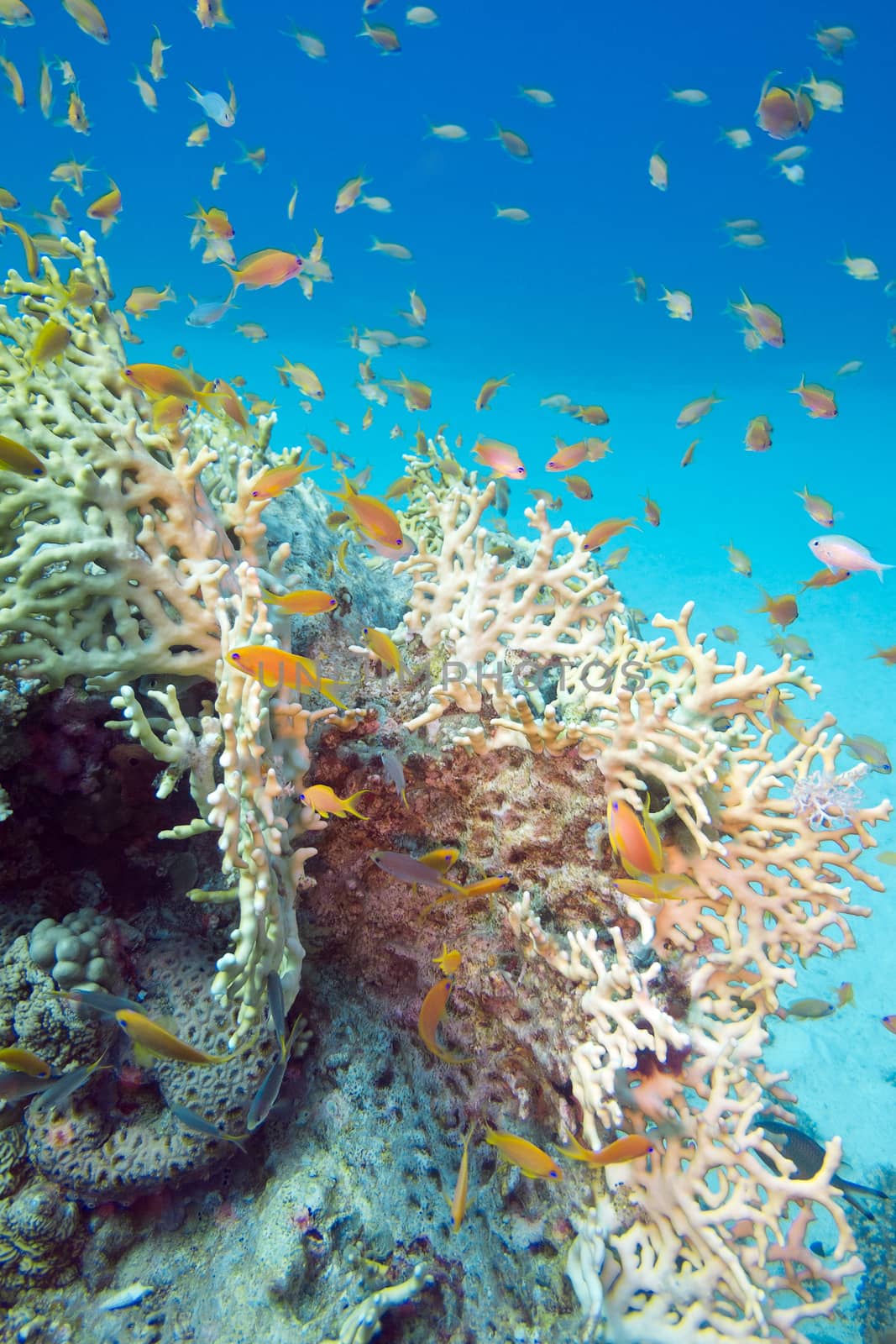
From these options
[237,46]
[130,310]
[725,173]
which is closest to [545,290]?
[725,173]

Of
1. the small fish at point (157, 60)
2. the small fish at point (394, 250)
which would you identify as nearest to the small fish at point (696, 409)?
the small fish at point (394, 250)

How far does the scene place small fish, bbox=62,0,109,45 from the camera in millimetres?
6566

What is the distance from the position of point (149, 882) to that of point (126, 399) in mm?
2101

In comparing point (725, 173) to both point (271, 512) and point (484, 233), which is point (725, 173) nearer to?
point (484, 233)

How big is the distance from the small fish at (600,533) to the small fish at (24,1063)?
2940 mm

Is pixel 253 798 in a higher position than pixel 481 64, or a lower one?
lower

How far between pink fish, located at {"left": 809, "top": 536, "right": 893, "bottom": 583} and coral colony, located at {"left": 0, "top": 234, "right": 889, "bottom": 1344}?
2.56m

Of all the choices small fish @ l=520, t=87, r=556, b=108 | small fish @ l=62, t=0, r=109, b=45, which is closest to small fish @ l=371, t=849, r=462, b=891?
small fish @ l=62, t=0, r=109, b=45

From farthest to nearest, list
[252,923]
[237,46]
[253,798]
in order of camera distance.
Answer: [237,46]
[253,798]
[252,923]

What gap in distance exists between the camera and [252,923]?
193 cm

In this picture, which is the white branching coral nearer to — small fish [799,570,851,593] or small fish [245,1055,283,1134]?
small fish [245,1055,283,1134]

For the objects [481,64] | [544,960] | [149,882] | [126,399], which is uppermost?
[481,64]

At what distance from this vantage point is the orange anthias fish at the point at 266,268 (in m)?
4.25

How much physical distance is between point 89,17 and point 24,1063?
9829mm
